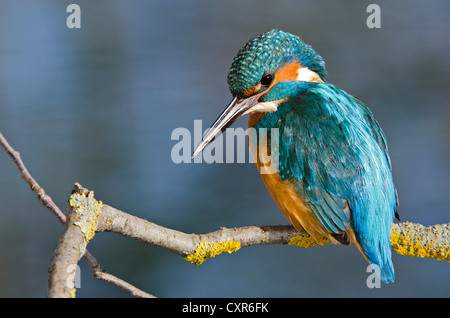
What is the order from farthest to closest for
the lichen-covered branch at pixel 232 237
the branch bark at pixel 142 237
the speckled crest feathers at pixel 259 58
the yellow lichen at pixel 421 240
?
the yellow lichen at pixel 421 240
the speckled crest feathers at pixel 259 58
the lichen-covered branch at pixel 232 237
the branch bark at pixel 142 237

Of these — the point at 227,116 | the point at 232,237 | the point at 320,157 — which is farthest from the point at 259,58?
the point at 232,237

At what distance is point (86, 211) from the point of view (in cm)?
88

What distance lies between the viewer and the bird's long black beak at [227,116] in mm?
1118

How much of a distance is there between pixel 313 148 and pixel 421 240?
37 cm

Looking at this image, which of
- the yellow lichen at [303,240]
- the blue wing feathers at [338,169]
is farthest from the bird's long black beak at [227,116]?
the yellow lichen at [303,240]

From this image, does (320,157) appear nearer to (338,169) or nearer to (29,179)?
(338,169)

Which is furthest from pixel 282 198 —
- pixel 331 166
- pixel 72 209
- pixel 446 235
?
pixel 72 209

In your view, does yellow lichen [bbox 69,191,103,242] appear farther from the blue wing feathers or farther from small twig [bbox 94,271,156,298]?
the blue wing feathers

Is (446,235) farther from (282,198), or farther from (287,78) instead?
(287,78)

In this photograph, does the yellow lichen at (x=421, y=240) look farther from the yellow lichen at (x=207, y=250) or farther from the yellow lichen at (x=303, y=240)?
the yellow lichen at (x=207, y=250)

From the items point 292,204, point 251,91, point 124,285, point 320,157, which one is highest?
point 251,91

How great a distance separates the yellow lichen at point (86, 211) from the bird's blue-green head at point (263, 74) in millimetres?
272

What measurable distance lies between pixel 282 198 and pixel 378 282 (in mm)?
290

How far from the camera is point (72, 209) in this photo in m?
0.88
